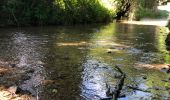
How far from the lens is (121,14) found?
149 feet

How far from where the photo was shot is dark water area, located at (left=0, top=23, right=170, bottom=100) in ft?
28.6

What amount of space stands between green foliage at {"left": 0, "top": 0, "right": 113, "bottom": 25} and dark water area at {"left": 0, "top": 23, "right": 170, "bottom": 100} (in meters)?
6.81

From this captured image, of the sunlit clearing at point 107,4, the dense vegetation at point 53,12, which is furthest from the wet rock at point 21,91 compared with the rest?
the sunlit clearing at point 107,4

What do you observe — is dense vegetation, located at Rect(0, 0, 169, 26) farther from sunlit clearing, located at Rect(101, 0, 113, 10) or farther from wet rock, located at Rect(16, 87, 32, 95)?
wet rock, located at Rect(16, 87, 32, 95)

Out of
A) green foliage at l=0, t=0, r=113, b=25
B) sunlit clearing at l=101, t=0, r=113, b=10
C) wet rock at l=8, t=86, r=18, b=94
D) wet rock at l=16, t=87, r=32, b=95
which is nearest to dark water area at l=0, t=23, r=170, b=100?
wet rock at l=16, t=87, r=32, b=95

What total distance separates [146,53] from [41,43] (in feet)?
16.6

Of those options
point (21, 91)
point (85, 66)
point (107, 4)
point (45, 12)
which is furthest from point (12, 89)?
point (107, 4)

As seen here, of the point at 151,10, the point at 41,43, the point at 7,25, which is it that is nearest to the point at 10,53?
the point at 41,43

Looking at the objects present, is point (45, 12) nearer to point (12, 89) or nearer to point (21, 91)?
point (12, 89)

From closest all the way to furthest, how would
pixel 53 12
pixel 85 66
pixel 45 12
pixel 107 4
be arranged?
1. pixel 85 66
2. pixel 45 12
3. pixel 53 12
4. pixel 107 4

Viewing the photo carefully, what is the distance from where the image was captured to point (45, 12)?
2748 cm

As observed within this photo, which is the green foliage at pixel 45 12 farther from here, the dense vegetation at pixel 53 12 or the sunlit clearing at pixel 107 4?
the sunlit clearing at pixel 107 4

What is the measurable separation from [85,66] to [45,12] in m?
16.3

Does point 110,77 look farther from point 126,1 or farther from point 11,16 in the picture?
point 126,1
